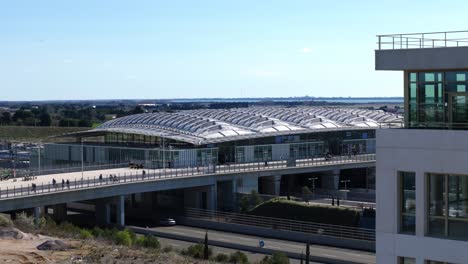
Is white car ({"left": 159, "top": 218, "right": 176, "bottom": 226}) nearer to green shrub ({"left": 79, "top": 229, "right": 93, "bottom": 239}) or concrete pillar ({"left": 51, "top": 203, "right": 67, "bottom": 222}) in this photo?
concrete pillar ({"left": 51, "top": 203, "right": 67, "bottom": 222})

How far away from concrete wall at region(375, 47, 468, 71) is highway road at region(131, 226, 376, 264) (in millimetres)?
28250

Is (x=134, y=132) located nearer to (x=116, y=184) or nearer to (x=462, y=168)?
(x=116, y=184)

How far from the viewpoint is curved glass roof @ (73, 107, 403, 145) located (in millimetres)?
82812

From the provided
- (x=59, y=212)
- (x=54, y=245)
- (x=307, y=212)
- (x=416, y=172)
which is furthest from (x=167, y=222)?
(x=416, y=172)

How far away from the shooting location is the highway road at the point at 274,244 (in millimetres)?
47766

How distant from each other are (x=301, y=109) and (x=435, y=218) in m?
85.8

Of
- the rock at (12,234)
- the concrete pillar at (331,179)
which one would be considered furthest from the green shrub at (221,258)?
the concrete pillar at (331,179)

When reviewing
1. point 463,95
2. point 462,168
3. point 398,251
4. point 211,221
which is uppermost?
point 463,95

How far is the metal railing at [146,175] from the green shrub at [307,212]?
8785 mm

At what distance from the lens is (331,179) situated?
80562 millimetres

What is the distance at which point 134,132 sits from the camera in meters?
86.7

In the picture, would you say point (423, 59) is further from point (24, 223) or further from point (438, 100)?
point (24, 223)

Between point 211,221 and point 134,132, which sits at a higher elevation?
point 134,132

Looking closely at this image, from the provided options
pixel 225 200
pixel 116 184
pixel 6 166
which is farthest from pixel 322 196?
pixel 6 166
